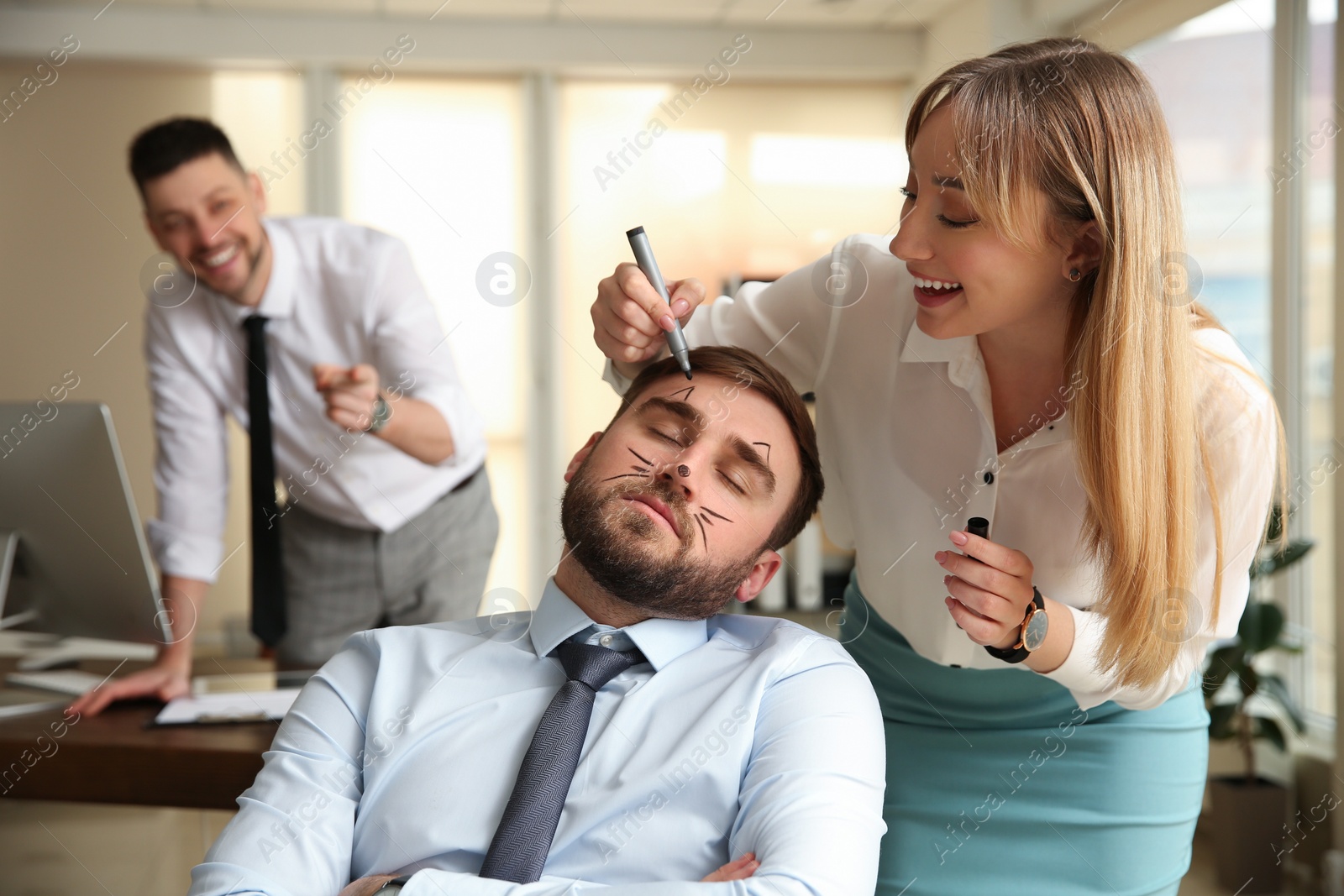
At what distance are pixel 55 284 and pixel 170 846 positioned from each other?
387cm

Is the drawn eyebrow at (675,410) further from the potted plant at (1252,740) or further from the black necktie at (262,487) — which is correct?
the potted plant at (1252,740)

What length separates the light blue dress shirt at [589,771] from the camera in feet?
3.99

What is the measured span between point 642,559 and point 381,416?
909 mm

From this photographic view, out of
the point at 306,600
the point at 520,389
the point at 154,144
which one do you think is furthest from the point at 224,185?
the point at 520,389

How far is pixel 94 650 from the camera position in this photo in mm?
2398

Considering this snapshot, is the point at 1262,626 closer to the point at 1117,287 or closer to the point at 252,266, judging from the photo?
the point at 1117,287

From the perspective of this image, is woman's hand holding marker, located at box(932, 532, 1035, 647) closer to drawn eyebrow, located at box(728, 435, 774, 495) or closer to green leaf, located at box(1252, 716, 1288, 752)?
drawn eyebrow, located at box(728, 435, 774, 495)

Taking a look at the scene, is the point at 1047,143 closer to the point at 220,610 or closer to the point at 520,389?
the point at 520,389

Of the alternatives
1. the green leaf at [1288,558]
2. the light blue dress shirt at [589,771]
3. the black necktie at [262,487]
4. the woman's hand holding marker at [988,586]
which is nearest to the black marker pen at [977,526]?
the woman's hand holding marker at [988,586]

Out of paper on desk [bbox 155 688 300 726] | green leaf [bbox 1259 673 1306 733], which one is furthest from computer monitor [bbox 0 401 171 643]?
green leaf [bbox 1259 673 1306 733]

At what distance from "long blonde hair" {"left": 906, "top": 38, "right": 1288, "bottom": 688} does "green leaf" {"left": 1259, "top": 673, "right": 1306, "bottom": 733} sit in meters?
2.28

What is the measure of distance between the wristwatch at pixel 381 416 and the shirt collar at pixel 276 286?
0.76 metres

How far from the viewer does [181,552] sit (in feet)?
7.92

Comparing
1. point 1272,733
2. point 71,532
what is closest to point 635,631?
point 71,532
